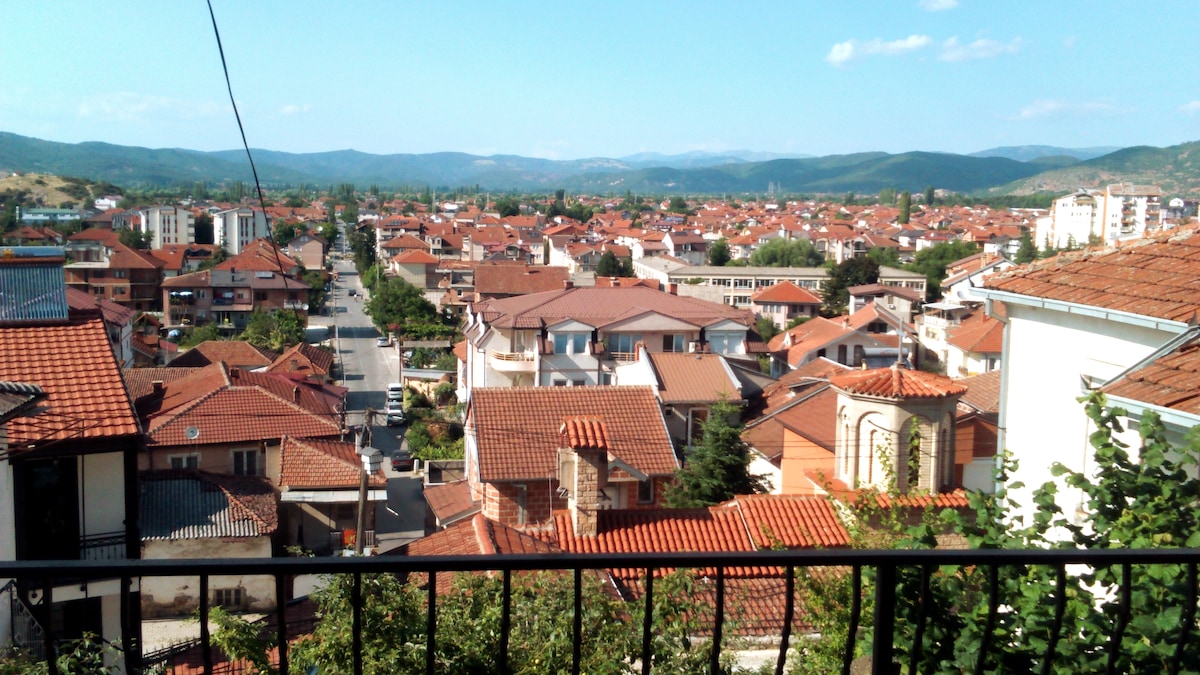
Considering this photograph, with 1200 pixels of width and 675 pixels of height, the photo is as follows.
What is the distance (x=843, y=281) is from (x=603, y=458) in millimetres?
47311

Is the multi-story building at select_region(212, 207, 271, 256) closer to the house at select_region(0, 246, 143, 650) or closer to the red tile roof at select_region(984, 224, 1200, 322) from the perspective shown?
the house at select_region(0, 246, 143, 650)

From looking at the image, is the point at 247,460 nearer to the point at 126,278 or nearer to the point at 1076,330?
the point at 1076,330

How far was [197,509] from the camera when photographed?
12.7 metres

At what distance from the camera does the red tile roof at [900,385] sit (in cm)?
1048

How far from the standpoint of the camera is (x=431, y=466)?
21219 mm

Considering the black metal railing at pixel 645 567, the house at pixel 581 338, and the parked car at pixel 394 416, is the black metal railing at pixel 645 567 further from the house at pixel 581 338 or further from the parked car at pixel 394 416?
the parked car at pixel 394 416

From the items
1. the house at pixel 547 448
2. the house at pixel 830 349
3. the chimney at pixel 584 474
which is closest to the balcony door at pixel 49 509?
the chimney at pixel 584 474

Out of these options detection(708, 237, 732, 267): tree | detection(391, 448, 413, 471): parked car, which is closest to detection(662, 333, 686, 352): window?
detection(391, 448, 413, 471): parked car

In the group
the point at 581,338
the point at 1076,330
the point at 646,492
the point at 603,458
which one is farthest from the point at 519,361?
the point at 1076,330

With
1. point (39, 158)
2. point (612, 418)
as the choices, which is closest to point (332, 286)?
point (612, 418)

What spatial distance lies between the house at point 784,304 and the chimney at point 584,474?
38.1m

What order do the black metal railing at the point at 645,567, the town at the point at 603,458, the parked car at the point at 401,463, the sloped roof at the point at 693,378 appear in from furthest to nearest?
the parked car at the point at 401,463
the sloped roof at the point at 693,378
the town at the point at 603,458
the black metal railing at the point at 645,567

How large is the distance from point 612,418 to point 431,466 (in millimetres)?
7224

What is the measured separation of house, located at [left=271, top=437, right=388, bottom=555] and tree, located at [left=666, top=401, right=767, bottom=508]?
5.10 metres
